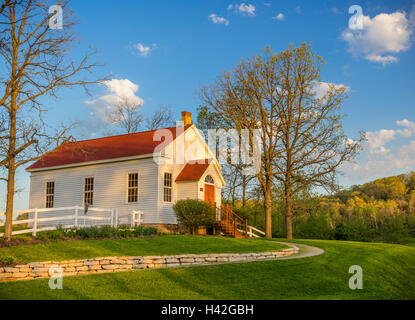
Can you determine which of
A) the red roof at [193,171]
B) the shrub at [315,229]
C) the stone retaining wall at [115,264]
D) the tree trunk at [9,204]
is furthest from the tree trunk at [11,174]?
the shrub at [315,229]

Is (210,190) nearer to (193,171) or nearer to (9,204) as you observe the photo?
(193,171)

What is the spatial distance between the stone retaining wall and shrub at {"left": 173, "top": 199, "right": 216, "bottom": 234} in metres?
6.10

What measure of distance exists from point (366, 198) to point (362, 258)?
55.3 meters

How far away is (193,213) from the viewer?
21438 mm

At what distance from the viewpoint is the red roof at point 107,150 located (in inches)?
932

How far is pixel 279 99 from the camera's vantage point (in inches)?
1057

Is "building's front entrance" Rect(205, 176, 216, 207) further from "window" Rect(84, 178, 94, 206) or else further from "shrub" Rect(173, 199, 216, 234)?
"window" Rect(84, 178, 94, 206)

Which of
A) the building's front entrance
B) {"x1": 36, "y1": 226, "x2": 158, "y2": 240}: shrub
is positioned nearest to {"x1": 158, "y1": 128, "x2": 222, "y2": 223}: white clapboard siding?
the building's front entrance

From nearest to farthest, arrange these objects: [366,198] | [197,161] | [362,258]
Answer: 1. [362,258]
2. [197,161]
3. [366,198]

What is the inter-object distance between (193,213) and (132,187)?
4064 mm

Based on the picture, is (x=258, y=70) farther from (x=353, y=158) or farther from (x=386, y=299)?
(x=386, y=299)

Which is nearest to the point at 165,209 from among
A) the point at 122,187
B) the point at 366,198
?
the point at 122,187

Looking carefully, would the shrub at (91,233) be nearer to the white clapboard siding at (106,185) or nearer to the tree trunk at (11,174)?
the tree trunk at (11,174)

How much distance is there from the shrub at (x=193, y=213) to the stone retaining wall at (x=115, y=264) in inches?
240
